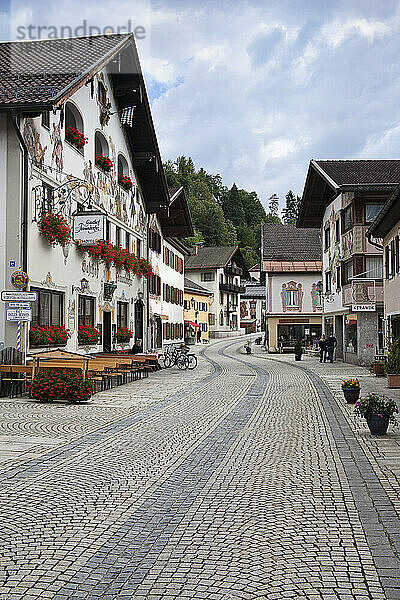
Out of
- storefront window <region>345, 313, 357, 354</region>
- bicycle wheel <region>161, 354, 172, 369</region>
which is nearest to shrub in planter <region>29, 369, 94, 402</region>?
bicycle wheel <region>161, 354, 172, 369</region>

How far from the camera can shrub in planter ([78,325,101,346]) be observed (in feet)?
79.0

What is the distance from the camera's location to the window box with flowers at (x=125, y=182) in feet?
97.6

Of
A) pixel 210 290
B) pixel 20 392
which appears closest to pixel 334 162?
pixel 20 392

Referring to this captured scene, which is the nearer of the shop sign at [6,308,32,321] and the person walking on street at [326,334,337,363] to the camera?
the shop sign at [6,308,32,321]

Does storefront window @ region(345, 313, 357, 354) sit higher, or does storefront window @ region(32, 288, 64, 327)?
storefront window @ region(32, 288, 64, 327)

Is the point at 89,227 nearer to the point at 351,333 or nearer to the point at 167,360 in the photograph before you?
the point at 167,360

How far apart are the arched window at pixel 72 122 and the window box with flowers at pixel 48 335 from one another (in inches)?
238

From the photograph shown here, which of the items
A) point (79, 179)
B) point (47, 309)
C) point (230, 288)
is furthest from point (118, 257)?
point (230, 288)

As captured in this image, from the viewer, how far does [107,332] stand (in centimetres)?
2811

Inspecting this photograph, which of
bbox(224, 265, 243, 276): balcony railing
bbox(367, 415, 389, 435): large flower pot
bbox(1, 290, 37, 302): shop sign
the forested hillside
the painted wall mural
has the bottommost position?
bbox(367, 415, 389, 435): large flower pot

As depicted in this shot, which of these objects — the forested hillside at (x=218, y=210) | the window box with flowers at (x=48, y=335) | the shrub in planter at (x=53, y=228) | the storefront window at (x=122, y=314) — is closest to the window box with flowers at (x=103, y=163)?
the storefront window at (x=122, y=314)

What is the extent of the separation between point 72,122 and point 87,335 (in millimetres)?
7081

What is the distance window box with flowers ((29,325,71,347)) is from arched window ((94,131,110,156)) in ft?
25.4

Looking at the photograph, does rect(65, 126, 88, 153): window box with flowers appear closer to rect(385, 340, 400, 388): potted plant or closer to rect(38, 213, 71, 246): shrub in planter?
rect(38, 213, 71, 246): shrub in planter
